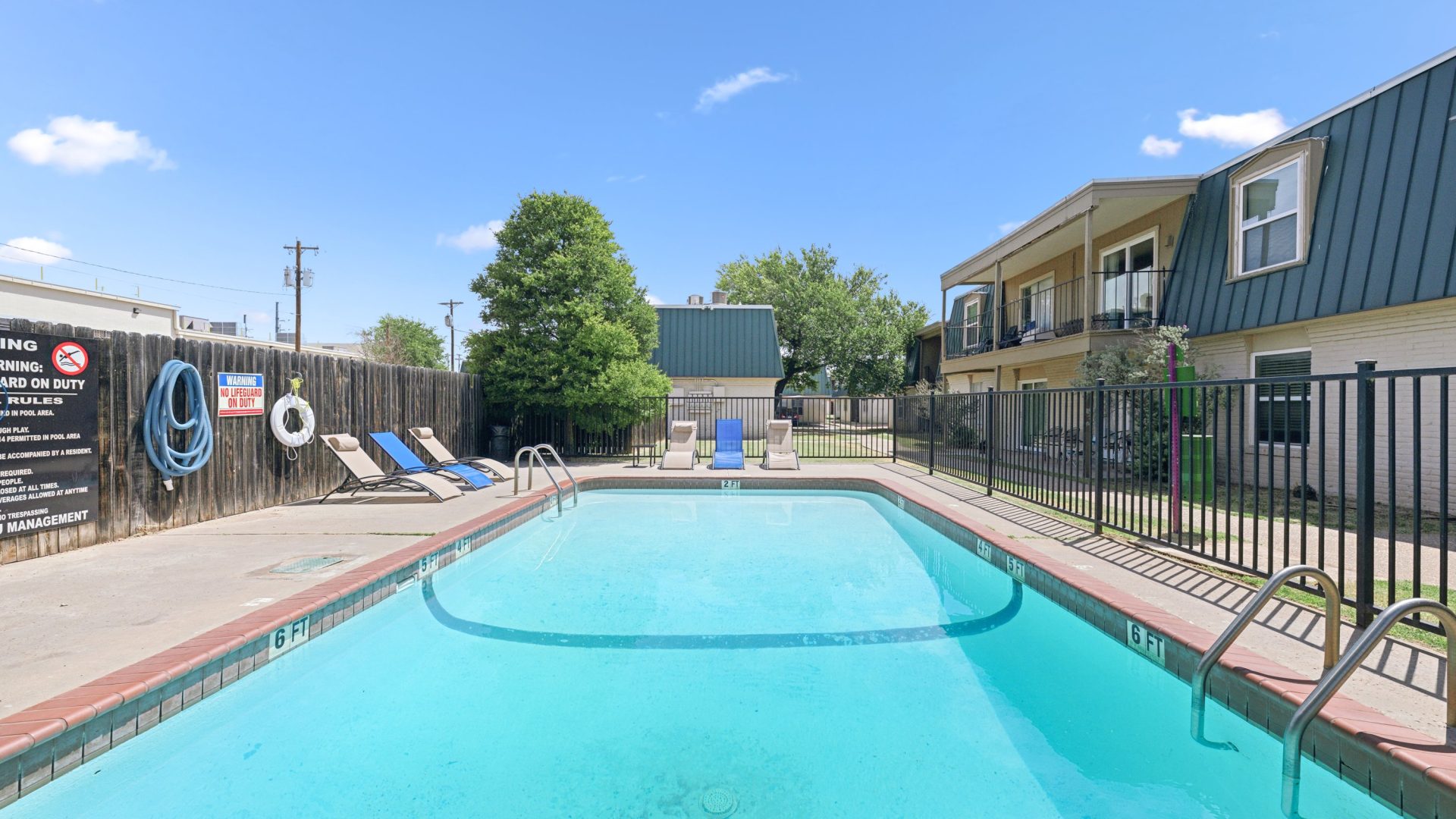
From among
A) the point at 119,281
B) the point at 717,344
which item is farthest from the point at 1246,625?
the point at 119,281

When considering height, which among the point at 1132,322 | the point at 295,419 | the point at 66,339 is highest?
the point at 1132,322

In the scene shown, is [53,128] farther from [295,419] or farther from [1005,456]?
[1005,456]

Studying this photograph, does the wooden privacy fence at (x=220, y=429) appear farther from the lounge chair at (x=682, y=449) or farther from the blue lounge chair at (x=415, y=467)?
the lounge chair at (x=682, y=449)

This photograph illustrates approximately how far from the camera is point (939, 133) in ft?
55.1

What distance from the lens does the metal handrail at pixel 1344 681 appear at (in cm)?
207

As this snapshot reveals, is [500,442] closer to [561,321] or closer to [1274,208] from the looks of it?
[561,321]

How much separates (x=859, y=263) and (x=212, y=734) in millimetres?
34957

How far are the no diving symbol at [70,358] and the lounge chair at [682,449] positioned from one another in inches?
319

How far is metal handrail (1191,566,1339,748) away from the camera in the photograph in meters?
2.64

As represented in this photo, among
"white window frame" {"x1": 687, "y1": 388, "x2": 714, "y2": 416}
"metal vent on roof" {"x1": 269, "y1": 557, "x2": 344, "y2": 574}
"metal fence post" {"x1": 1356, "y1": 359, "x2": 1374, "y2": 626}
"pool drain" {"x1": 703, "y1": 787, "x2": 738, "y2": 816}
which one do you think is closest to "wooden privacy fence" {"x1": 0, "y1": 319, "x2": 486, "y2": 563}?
"metal vent on roof" {"x1": 269, "y1": 557, "x2": 344, "y2": 574}

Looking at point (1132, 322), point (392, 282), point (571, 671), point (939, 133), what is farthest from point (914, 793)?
point (392, 282)

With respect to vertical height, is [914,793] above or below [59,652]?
below

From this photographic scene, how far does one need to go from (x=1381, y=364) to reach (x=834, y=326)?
2115 cm

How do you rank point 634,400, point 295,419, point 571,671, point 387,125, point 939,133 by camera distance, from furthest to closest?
point 939,133, point 387,125, point 634,400, point 295,419, point 571,671
